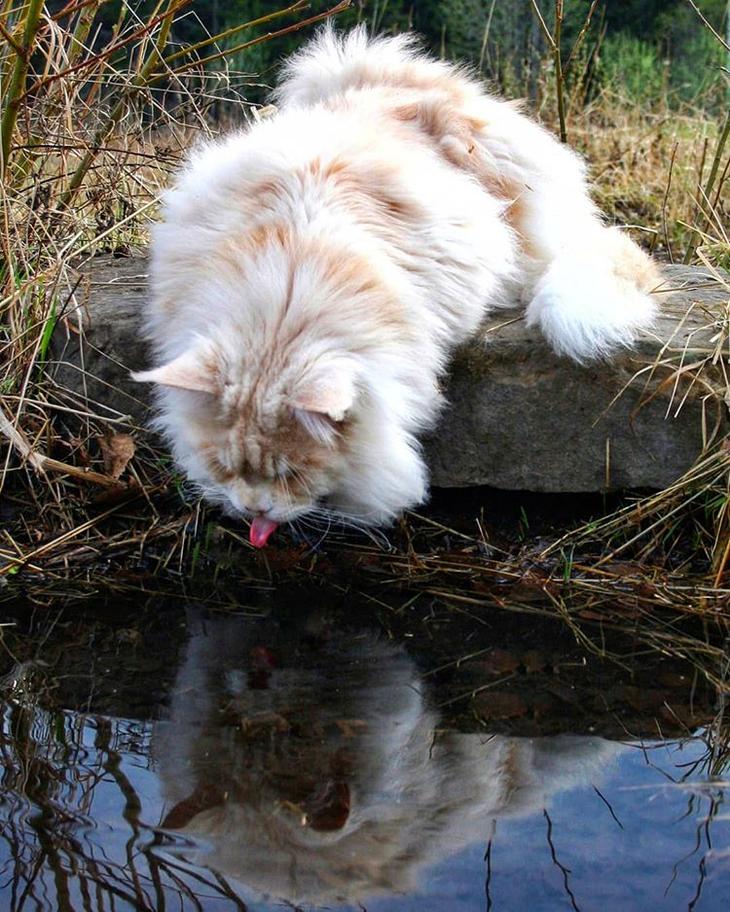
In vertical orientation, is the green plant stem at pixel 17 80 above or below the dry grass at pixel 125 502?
above

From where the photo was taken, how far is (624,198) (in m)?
6.57

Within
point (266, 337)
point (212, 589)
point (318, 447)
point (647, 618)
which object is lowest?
point (212, 589)

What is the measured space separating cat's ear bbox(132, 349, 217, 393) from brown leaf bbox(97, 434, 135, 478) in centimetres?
85

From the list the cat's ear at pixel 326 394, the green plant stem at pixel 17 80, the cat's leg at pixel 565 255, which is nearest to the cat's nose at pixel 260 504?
the cat's ear at pixel 326 394

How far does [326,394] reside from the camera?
255 centimetres

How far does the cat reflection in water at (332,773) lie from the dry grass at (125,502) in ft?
1.93

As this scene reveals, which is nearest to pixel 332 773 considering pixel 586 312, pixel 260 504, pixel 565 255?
pixel 260 504

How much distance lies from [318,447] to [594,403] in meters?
1.02

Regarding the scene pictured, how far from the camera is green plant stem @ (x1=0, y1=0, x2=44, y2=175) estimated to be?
3.31 meters

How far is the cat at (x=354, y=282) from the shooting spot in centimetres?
277

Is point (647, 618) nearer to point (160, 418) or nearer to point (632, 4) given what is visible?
point (160, 418)

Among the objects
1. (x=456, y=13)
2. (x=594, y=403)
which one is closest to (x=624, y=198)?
(x=456, y=13)

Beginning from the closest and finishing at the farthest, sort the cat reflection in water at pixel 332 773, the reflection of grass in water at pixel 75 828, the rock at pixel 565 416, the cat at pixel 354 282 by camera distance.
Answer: the reflection of grass in water at pixel 75 828 → the cat reflection in water at pixel 332 773 → the cat at pixel 354 282 → the rock at pixel 565 416

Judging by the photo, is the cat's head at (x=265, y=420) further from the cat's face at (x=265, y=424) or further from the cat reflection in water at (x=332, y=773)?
the cat reflection in water at (x=332, y=773)
